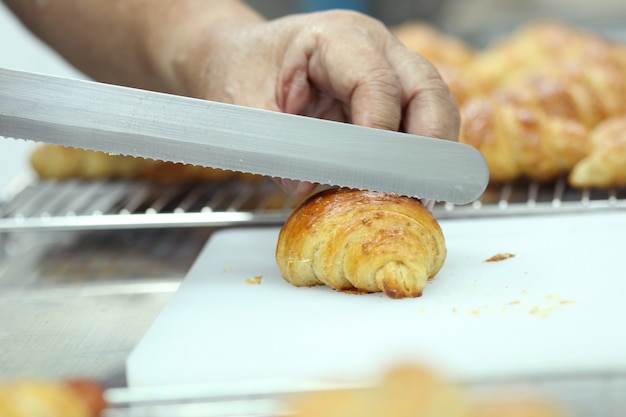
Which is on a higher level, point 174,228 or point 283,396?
point 283,396

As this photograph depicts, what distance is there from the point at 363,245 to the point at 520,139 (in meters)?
1.42

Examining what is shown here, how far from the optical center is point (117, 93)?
168cm

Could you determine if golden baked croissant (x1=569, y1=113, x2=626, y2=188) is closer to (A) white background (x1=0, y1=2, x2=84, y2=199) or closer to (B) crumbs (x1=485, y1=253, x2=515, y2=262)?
(B) crumbs (x1=485, y1=253, x2=515, y2=262)

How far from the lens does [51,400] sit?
108cm

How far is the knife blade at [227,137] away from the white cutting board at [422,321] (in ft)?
0.77

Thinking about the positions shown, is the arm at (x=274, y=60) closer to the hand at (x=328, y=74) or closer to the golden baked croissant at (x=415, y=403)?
the hand at (x=328, y=74)

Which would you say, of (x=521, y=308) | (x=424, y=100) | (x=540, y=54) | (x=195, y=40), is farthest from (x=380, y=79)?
(x=540, y=54)

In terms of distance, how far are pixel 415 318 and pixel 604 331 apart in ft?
1.05

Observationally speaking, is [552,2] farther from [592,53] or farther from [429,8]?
[592,53]

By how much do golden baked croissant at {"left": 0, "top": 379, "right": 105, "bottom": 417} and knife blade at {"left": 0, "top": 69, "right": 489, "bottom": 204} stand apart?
25.6 inches

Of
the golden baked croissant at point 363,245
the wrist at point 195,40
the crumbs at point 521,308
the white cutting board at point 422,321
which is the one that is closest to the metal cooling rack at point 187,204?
the white cutting board at point 422,321

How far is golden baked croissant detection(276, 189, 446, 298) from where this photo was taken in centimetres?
164

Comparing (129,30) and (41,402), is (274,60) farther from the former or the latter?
(41,402)

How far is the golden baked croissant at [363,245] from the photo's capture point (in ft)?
5.40
